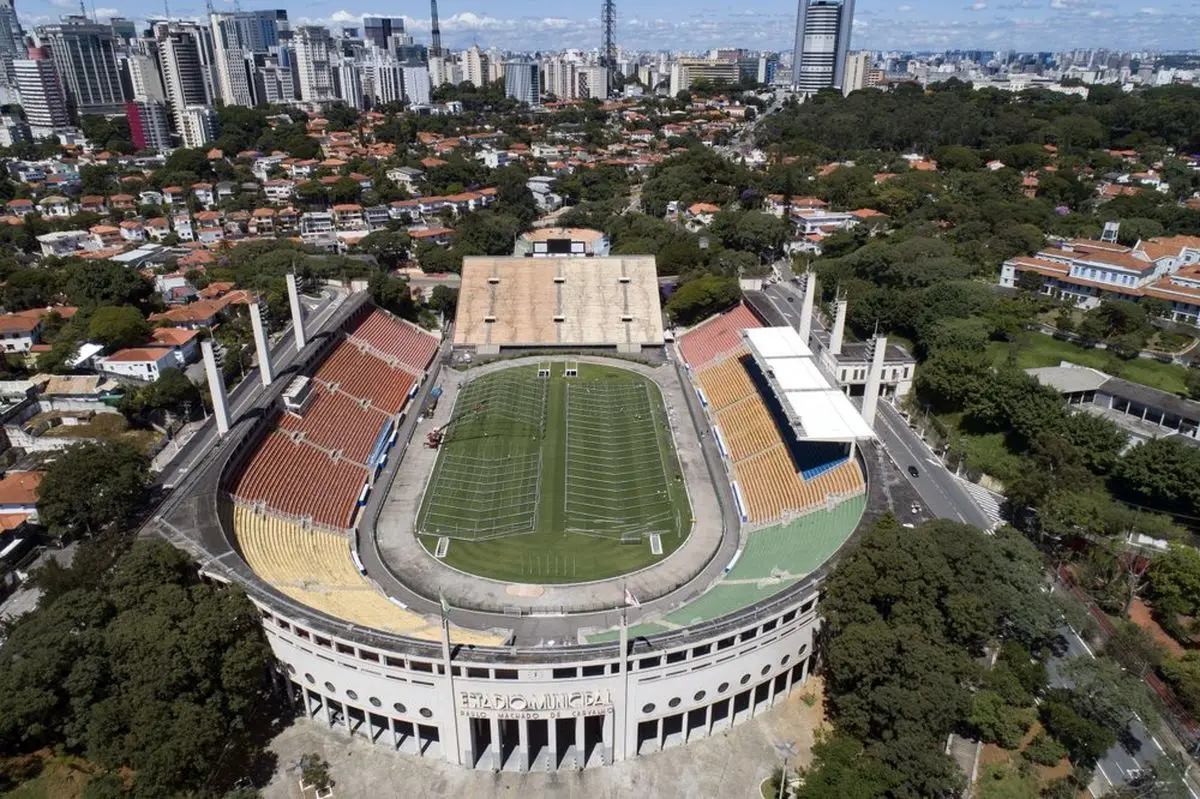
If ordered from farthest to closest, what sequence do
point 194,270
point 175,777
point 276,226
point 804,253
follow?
1. point 276,226
2. point 804,253
3. point 194,270
4. point 175,777

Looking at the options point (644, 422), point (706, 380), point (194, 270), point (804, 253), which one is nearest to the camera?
point (644, 422)

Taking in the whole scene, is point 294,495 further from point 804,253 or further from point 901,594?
point 804,253

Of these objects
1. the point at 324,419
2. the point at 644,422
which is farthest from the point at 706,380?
the point at 324,419

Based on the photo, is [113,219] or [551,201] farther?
[551,201]

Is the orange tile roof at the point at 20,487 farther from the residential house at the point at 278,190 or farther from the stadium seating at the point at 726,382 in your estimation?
the residential house at the point at 278,190

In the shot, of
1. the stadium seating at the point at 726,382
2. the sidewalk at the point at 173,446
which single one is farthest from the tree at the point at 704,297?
the sidewalk at the point at 173,446

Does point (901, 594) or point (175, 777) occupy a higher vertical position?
point (901, 594)

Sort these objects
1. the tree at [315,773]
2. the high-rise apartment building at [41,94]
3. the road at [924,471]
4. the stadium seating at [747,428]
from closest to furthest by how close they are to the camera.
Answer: the tree at [315,773] < the road at [924,471] < the stadium seating at [747,428] < the high-rise apartment building at [41,94]
